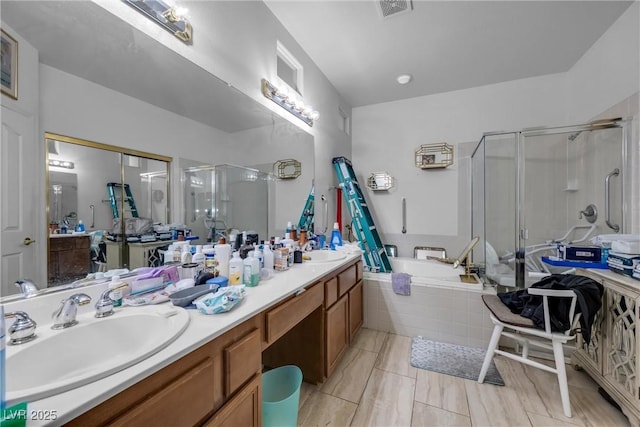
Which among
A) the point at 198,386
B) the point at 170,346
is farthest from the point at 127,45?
the point at 198,386

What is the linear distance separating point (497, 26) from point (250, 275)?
2.79 meters

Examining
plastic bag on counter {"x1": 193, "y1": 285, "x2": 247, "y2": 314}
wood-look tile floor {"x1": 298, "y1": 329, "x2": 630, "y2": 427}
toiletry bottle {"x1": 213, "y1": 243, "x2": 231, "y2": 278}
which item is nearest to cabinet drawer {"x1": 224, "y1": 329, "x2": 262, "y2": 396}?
plastic bag on counter {"x1": 193, "y1": 285, "x2": 247, "y2": 314}

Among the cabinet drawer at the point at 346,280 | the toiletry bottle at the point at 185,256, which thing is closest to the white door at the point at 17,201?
the toiletry bottle at the point at 185,256

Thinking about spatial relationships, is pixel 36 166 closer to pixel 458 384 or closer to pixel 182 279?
pixel 182 279

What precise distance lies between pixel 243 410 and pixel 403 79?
129 inches

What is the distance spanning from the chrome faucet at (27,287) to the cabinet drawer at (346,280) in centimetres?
149

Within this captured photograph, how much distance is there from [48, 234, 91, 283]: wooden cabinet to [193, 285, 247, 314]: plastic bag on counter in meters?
0.47

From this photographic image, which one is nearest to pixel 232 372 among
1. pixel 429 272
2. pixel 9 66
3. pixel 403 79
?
pixel 9 66

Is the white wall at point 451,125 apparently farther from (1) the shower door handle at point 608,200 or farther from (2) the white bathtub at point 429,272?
(1) the shower door handle at point 608,200

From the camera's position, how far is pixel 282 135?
6.90 feet

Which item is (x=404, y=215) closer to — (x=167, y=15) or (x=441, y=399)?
(x=441, y=399)

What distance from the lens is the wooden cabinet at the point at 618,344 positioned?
51.6 inches

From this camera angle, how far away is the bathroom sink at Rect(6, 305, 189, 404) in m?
0.55

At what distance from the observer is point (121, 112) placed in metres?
1.05
